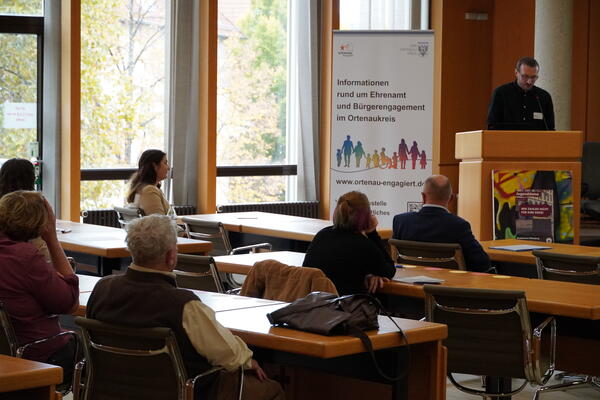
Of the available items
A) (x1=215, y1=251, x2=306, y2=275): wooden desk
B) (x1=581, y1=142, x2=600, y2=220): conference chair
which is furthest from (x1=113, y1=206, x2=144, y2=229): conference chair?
(x1=581, y1=142, x2=600, y2=220): conference chair

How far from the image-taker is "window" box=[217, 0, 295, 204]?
37.8 feet

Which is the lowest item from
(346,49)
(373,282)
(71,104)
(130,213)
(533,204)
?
(373,282)

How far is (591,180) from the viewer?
1102 cm

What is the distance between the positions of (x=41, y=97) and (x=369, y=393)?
723cm

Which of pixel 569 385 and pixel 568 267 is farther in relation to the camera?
pixel 568 267

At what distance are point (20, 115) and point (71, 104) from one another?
58 centimetres

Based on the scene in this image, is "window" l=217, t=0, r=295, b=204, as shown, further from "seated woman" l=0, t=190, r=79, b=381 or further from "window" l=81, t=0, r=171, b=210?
"seated woman" l=0, t=190, r=79, b=381

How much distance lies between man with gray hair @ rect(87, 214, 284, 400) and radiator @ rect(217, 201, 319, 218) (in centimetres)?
792

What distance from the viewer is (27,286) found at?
3.87m

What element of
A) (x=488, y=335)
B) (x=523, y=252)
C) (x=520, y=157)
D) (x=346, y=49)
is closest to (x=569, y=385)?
(x=523, y=252)

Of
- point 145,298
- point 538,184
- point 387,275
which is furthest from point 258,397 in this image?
point 538,184

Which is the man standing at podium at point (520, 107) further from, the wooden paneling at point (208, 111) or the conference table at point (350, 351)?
the conference table at point (350, 351)

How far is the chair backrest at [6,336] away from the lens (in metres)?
3.78

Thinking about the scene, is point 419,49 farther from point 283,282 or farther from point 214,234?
point 283,282
